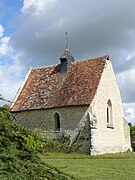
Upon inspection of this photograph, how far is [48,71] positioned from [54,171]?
97.4ft

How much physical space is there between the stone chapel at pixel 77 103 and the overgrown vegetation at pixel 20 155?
80.5 ft

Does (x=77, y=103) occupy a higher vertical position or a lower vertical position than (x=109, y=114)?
higher

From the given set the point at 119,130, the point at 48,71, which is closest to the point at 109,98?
the point at 119,130

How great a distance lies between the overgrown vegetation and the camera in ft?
11.6

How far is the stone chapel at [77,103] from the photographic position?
29.1 meters

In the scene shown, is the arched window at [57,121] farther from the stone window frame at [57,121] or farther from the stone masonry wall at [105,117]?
the stone masonry wall at [105,117]

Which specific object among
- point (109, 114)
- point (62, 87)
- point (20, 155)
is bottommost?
point (20, 155)

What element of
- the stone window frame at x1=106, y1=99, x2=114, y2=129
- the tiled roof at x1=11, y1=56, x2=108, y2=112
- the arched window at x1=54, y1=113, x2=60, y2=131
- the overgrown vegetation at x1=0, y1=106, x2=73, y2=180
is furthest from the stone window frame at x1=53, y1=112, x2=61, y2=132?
the overgrown vegetation at x1=0, y1=106, x2=73, y2=180

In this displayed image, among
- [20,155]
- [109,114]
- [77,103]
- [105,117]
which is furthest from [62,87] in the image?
[20,155]

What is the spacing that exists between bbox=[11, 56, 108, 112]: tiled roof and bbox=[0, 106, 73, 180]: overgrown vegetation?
2453 centimetres

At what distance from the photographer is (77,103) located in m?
28.9

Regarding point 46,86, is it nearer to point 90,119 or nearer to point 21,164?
point 90,119

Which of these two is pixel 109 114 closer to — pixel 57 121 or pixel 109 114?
pixel 109 114

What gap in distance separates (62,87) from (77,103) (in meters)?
2.68
